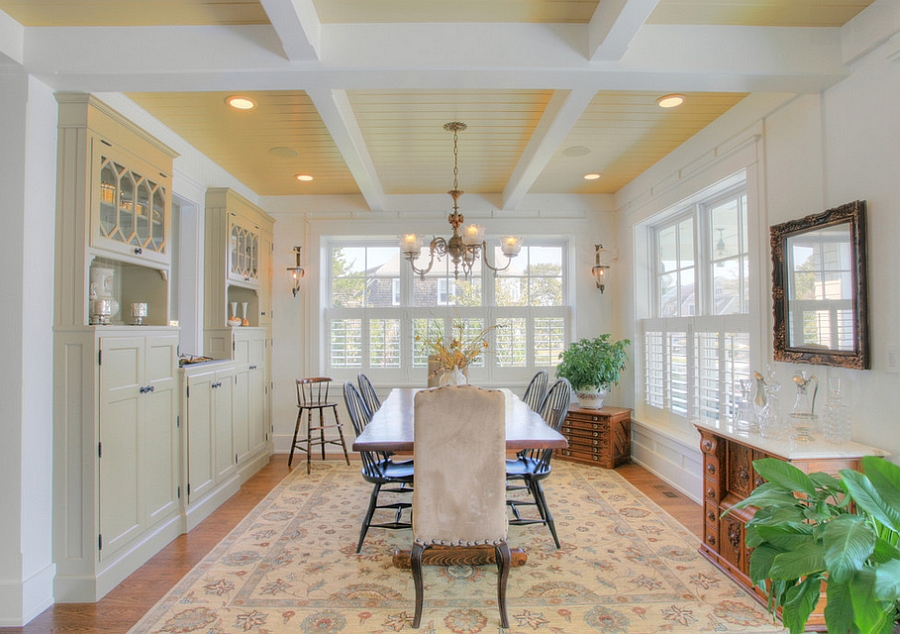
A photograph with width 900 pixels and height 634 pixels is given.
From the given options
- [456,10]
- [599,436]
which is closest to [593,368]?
[599,436]

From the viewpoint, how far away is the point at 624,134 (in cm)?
378

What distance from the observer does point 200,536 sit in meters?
3.31

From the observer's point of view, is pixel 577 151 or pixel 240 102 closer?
pixel 240 102

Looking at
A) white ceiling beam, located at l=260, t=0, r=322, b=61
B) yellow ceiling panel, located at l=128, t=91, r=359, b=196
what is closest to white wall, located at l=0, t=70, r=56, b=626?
yellow ceiling panel, located at l=128, t=91, r=359, b=196

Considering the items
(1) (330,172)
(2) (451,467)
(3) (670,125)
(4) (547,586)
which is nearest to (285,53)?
(2) (451,467)

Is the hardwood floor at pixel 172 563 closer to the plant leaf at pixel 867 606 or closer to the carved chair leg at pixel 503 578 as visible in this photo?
the carved chair leg at pixel 503 578

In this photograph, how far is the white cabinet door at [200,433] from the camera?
348cm

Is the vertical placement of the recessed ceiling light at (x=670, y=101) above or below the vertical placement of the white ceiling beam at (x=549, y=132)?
above

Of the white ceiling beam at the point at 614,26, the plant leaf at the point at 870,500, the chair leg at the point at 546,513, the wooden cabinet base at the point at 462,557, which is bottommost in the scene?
the wooden cabinet base at the point at 462,557

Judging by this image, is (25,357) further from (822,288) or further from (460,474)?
(822,288)

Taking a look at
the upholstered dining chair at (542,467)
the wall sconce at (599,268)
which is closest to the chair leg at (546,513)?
the upholstered dining chair at (542,467)

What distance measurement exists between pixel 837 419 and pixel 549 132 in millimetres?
2227

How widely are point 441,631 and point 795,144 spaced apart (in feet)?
10.3

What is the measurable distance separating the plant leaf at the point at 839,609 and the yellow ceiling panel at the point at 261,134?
10.7ft
